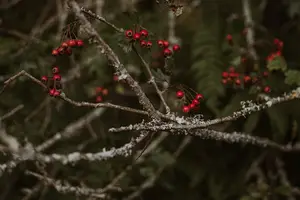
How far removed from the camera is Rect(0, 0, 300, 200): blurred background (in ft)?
8.02

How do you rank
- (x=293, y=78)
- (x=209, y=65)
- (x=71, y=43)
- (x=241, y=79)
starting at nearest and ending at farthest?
(x=71, y=43)
(x=293, y=78)
(x=241, y=79)
(x=209, y=65)

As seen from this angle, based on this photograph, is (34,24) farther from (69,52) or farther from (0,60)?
(69,52)

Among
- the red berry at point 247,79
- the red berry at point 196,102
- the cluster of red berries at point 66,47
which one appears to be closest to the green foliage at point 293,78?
the red berry at point 247,79

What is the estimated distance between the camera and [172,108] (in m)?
2.73

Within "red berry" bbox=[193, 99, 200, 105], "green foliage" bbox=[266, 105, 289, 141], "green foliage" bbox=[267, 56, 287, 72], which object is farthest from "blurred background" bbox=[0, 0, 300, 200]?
"red berry" bbox=[193, 99, 200, 105]

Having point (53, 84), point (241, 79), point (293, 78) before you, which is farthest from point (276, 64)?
point (53, 84)

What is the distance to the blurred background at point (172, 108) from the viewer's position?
2.45 metres

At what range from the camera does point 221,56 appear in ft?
8.26

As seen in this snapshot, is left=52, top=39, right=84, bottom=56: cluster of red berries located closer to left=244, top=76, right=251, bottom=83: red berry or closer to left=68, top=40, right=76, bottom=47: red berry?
left=68, top=40, right=76, bottom=47: red berry

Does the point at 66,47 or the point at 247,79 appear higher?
the point at 247,79

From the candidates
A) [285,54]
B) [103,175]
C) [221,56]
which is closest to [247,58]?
[221,56]

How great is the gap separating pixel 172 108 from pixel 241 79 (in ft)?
1.88

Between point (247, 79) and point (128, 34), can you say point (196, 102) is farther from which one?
point (247, 79)

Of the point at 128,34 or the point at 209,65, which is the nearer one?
the point at 128,34
